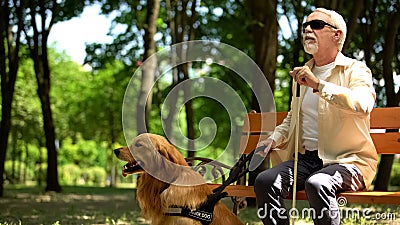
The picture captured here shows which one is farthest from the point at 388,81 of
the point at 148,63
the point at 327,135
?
the point at 327,135

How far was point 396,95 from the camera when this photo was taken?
1448 cm

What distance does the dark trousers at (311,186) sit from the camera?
4.86 m

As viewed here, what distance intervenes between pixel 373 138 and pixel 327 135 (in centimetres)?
130

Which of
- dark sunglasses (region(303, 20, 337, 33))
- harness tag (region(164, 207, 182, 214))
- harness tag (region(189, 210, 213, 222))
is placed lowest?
harness tag (region(189, 210, 213, 222))

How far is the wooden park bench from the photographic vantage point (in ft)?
16.8

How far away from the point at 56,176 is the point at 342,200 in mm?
14692

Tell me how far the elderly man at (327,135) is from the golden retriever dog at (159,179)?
1.81ft

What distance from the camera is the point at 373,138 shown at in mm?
6453

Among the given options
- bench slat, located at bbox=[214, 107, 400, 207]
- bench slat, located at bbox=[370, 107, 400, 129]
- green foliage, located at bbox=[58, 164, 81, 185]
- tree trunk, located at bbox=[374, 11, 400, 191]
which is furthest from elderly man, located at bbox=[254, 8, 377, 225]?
green foliage, located at bbox=[58, 164, 81, 185]

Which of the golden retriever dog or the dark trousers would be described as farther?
the golden retriever dog

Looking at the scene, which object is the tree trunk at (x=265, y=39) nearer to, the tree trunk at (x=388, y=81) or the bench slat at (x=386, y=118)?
the tree trunk at (x=388, y=81)

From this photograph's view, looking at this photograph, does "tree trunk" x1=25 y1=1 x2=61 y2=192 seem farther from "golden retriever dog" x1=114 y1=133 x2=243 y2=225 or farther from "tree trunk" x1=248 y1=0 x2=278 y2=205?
"golden retriever dog" x1=114 y1=133 x2=243 y2=225

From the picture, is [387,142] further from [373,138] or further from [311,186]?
[311,186]

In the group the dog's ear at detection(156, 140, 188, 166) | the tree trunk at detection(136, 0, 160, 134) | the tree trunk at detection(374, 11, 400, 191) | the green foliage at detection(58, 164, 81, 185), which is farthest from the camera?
the green foliage at detection(58, 164, 81, 185)
